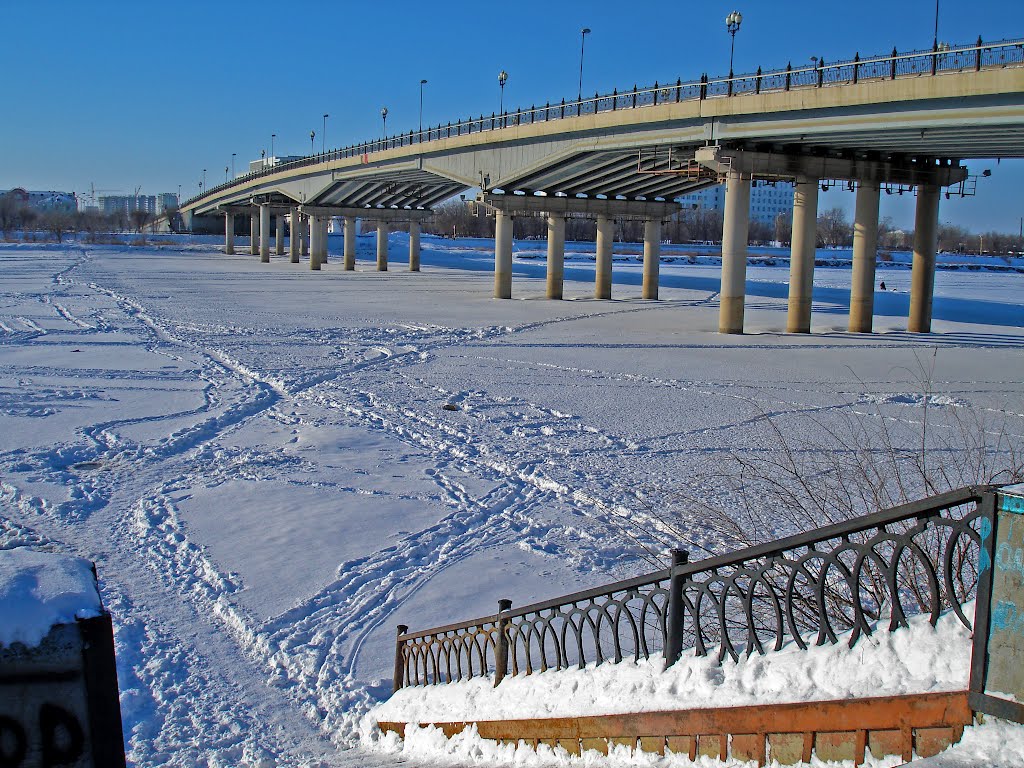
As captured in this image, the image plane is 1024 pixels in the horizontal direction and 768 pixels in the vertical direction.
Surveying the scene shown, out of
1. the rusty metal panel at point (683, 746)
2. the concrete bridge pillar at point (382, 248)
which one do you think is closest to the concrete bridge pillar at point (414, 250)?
the concrete bridge pillar at point (382, 248)

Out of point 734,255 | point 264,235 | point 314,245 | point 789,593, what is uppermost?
point 264,235

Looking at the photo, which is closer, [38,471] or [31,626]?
[31,626]

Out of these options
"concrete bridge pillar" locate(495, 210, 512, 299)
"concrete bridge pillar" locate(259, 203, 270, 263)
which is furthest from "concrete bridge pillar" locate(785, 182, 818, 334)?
"concrete bridge pillar" locate(259, 203, 270, 263)

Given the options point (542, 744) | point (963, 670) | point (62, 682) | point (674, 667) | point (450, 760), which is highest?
point (62, 682)

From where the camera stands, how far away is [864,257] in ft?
108

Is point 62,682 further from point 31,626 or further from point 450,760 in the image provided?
point 450,760

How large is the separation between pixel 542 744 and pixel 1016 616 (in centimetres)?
251

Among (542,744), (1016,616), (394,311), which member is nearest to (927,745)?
(1016,616)

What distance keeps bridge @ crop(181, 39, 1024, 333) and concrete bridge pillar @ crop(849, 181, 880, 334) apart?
4cm

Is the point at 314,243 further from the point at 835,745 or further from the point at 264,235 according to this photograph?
the point at 835,745

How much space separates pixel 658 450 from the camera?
13625mm

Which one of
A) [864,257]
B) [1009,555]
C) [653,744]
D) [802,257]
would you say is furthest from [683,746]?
[864,257]

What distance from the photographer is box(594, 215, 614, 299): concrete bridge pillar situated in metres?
49.4

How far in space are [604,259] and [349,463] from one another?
38.1 metres
